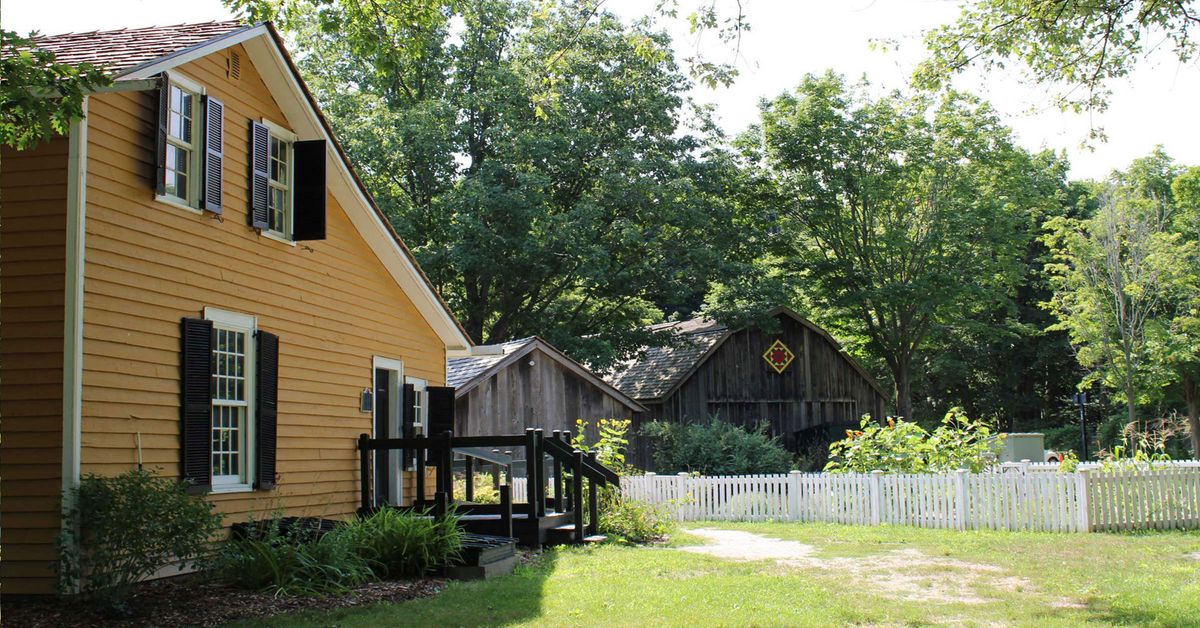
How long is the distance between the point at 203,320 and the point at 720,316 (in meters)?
21.7

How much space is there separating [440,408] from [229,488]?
5.36m

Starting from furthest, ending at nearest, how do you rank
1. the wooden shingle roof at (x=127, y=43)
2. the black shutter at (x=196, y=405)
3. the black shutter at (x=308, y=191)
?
the black shutter at (x=308, y=191) < the black shutter at (x=196, y=405) < the wooden shingle roof at (x=127, y=43)

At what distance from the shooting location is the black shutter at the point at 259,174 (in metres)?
12.4

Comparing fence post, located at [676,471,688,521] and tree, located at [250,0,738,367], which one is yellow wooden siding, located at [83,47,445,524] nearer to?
fence post, located at [676,471,688,521]

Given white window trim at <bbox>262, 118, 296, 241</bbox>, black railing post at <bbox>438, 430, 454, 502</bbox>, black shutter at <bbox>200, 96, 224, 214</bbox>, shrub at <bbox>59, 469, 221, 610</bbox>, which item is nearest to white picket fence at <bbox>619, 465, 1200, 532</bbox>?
black railing post at <bbox>438, 430, 454, 502</bbox>

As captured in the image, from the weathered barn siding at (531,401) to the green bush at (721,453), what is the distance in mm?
2223

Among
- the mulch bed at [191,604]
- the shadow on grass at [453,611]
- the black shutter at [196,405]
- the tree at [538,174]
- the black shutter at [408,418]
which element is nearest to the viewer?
the shadow on grass at [453,611]

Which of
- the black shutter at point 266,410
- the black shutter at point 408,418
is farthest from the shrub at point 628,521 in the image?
the black shutter at point 266,410

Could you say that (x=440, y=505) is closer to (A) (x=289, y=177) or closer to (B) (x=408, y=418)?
(B) (x=408, y=418)

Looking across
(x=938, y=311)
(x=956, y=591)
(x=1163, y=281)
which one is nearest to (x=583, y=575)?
(x=956, y=591)

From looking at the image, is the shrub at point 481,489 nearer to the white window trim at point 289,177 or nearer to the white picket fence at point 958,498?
the white picket fence at point 958,498

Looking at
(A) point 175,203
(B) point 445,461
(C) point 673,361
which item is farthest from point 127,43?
(C) point 673,361

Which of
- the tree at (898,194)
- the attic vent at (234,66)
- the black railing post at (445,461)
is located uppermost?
the tree at (898,194)

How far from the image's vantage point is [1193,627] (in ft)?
25.2
